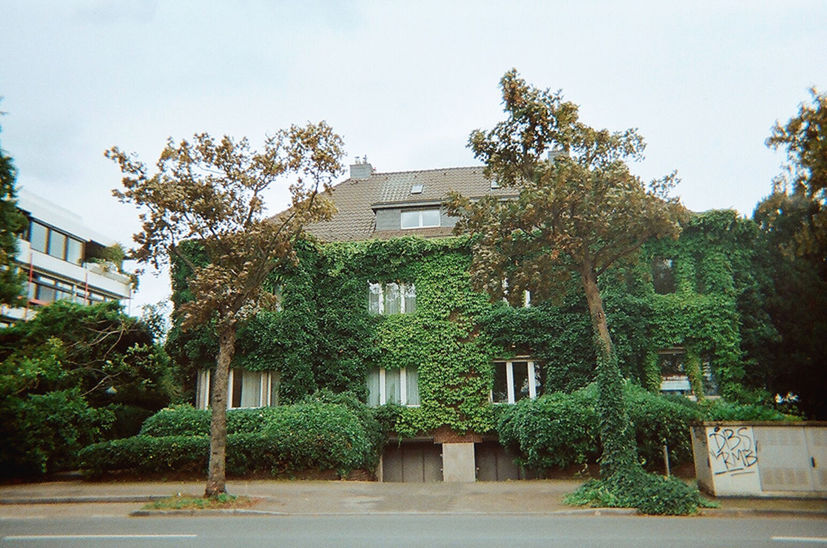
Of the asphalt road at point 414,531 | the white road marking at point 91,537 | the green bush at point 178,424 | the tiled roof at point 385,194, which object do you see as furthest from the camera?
the tiled roof at point 385,194

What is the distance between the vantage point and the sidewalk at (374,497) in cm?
1210

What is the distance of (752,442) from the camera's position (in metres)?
13.4

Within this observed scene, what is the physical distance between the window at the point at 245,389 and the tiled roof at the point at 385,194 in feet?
20.6

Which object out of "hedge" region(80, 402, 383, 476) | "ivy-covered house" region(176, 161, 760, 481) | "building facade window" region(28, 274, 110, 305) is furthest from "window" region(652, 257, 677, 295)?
"building facade window" region(28, 274, 110, 305)

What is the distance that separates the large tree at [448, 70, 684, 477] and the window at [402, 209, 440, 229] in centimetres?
1187

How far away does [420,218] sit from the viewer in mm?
27188

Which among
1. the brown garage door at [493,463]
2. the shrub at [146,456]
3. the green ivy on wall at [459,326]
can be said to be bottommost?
the brown garage door at [493,463]

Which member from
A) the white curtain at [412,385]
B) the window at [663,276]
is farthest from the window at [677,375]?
the white curtain at [412,385]

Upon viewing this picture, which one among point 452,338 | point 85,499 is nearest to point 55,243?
point 452,338

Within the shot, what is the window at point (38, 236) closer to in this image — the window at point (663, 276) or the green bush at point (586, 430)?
the green bush at point (586, 430)

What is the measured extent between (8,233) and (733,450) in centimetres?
1656

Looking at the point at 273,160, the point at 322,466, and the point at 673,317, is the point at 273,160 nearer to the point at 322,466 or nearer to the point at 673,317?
the point at 322,466

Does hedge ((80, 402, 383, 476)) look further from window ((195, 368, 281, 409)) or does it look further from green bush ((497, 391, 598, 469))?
window ((195, 368, 281, 409))

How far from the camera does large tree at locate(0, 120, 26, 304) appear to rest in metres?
13.4
